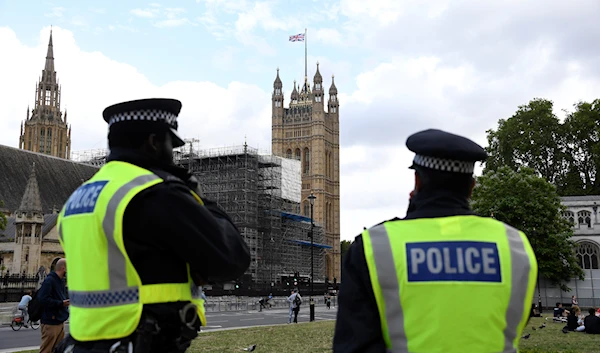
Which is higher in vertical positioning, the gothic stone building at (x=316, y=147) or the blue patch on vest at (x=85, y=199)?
the gothic stone building at (x=316, y=147)

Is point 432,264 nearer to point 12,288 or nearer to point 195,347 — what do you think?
point 195,347

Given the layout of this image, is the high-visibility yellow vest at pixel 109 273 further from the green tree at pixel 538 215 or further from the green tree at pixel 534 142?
the green tree at pixel 534 142

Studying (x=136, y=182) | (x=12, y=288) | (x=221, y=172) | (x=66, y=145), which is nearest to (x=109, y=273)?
(x=136, y=182)

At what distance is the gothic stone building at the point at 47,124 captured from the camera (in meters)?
90.6

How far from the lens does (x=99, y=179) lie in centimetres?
282

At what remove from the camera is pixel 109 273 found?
8.66 feet

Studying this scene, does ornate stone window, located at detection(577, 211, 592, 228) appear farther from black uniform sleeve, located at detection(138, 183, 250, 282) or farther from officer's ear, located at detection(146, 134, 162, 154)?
black uniform sleeve, located at detection(138, 183, 250, 282)

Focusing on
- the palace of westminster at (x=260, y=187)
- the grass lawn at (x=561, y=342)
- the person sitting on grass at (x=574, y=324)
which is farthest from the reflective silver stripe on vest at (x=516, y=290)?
the palace of westminster at (x=260, y=187)

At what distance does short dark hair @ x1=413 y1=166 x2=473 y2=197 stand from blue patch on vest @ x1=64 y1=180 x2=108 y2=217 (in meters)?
1.38

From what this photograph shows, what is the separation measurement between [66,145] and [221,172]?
3788 centimetres

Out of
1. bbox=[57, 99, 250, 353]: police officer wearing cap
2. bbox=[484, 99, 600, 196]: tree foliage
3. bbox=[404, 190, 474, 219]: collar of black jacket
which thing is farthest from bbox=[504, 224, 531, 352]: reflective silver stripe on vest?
bbox=[484, 99, 600, 196]: tree foliage

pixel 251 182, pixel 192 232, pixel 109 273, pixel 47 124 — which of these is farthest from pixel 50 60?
pixel 192 232

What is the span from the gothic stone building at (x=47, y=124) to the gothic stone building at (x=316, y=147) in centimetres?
3550

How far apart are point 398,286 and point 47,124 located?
96749mm
